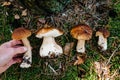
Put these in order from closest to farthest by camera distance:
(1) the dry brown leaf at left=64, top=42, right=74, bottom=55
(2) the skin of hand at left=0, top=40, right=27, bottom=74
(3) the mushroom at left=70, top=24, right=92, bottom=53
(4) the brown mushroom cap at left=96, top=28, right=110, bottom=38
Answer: (2) the skin of hand at left=0, top=40, right=27, bottom=74 → (3) the mushroom at left=70, top=24, right=92, bottom=53 → (4) the brown mushroom cap at left=96, top=28, right=110, bottom=38 → (1) the dry brown leaf at left=64, top=42, right=74, bottom=55

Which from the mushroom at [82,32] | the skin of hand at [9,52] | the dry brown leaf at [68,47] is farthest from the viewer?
the dry brown leaf at [68,47]

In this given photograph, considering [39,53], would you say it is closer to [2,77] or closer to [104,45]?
[2,77]

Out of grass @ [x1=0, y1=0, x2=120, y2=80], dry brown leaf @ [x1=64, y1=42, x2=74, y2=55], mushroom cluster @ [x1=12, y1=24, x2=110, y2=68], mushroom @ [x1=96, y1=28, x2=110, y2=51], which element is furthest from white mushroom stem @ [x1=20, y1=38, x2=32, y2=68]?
mushroom @ [x1=96, y1=28, x2=110, y2=51]

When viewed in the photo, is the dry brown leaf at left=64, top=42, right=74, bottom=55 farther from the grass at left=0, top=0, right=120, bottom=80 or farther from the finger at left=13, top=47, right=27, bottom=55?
the finger at left=13, top=47, right=27, bottom=55

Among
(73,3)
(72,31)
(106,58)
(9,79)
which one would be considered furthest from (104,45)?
(9,79)

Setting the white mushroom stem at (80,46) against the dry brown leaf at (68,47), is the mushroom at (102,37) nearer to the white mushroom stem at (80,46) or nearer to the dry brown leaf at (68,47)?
the white mushroom stem at (80,46)

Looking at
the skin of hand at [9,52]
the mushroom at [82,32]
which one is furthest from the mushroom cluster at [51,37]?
the skin of hand at [9,52]
